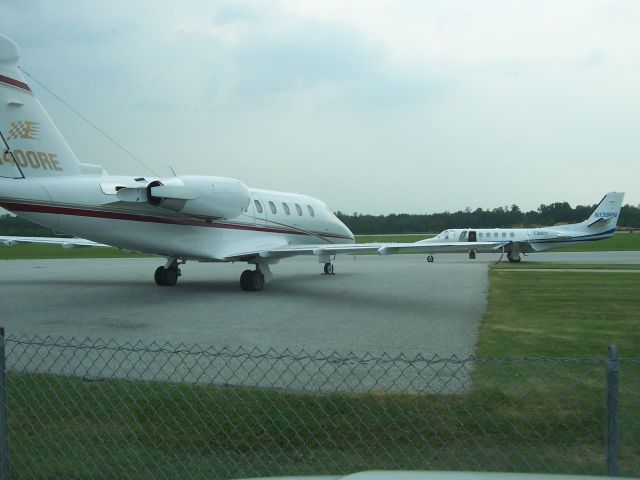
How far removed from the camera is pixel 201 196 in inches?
727

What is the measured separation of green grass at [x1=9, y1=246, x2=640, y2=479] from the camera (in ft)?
17.8

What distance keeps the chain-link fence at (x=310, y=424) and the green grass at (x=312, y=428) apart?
0.05 feet

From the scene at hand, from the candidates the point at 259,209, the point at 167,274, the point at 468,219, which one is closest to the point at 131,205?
the point at 167,274

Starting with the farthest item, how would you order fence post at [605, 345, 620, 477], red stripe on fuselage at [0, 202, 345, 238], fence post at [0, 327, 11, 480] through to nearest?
red stripe on fuselage at [0, 202, 345, 238], fence post at [0, 327, 11, 480], fence post at [605, 345, 620, 477]

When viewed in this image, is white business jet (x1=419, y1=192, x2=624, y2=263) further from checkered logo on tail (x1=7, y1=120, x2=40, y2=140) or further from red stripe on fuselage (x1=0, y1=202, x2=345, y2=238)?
checkered logo on tail (x1=7, y1=120, x2=40, y2=140)

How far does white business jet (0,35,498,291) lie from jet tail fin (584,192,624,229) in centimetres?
3169

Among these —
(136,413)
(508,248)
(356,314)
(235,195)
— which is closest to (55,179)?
(235,195)

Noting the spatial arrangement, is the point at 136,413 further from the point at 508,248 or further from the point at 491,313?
the point at 508,248

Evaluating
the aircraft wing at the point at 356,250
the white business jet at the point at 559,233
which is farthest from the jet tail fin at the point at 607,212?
the aircraft wing at the point at 356,250

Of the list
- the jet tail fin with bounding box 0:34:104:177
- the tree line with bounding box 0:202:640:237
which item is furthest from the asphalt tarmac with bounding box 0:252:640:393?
the tree line with bounding box 0:202:640:237

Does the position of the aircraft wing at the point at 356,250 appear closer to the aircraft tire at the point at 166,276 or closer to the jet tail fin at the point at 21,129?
the aircraft tire at the point at 166,276

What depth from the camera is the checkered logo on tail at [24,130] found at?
1583cm

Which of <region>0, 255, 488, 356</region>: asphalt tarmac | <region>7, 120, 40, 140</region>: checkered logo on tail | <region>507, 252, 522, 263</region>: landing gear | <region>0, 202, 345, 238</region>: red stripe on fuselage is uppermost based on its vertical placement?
<region>7, 120, 40, 140</region>: checkered logo on tail

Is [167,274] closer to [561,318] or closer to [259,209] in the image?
[259,209]
